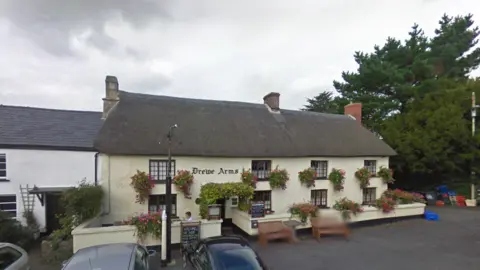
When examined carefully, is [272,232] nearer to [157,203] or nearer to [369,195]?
[157,203]

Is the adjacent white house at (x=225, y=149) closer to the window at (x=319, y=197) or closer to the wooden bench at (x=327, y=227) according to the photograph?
the window at (x=319, y=197)

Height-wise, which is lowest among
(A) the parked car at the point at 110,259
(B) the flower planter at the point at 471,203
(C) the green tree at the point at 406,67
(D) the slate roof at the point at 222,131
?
(B) the flower planter at the point at 471,203

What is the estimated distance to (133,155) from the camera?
43.7 ft

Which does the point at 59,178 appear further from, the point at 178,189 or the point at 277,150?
the point at 277,150

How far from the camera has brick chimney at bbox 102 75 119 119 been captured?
15844 mm

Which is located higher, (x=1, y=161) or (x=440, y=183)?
(x=1, y=161)

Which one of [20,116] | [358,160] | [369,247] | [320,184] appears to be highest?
[20,116]

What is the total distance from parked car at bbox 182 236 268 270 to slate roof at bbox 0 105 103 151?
10.6m

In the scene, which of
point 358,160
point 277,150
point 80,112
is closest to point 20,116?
point 80,112

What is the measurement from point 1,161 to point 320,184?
17956 mm

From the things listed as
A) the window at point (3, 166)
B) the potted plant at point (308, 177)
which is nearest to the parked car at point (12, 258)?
the window at point (3, 166)

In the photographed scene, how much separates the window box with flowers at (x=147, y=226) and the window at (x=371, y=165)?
14821 mm

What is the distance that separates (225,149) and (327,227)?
6.80 metres

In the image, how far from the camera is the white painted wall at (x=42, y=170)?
45.7 ft
